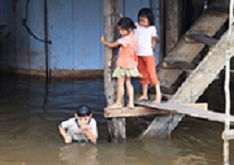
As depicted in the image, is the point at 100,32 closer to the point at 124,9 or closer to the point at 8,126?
the point at 124,9

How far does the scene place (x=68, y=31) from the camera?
1201cm

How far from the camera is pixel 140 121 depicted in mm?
8211

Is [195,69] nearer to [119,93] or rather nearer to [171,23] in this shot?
[119,93]

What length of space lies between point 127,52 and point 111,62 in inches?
12.8

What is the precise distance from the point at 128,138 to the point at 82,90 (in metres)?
3.64

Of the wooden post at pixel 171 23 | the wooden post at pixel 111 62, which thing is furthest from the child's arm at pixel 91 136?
the wooden post at pixel 171 23

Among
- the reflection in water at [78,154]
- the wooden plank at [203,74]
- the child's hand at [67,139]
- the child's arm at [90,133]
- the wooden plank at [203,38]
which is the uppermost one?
the wooden plank at [203,38]

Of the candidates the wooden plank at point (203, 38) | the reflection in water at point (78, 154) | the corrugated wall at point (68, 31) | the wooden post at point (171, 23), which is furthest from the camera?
the corrugated wall at point (68, 31)

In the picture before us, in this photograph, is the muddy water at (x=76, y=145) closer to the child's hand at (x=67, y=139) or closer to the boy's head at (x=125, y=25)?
the child's hand at (x=67, y=139)

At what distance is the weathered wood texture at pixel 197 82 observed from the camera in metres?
6.64

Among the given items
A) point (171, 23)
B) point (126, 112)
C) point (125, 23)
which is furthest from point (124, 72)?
point (171, 23)

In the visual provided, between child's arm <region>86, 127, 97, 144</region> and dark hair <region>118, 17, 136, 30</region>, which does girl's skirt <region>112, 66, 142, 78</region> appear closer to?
dark hair <region>118, 17, 136, 30</region>

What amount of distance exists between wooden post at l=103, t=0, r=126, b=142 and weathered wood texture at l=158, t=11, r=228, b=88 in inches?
47.5

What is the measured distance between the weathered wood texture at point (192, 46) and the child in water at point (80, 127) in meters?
1.58
